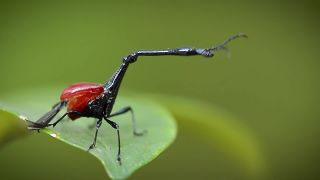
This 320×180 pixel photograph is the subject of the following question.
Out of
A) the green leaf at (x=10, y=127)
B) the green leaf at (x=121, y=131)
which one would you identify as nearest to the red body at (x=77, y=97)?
the green leaf at (x=121, y=131)

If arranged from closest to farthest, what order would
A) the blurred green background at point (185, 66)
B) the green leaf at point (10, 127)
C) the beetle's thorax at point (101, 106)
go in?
the green leaf at point (10, 127) → the beetle's thorax at point (101, 106) → the blurred green background at point (185, 66)

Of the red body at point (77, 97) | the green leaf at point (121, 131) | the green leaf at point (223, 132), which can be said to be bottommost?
the green leaf at point (223, 132)

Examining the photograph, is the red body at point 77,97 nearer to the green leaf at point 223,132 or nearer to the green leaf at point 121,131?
the green leaf at point 121,131

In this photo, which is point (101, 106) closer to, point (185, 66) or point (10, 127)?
point (10, 127)

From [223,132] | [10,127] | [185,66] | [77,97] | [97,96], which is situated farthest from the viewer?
[185,66]

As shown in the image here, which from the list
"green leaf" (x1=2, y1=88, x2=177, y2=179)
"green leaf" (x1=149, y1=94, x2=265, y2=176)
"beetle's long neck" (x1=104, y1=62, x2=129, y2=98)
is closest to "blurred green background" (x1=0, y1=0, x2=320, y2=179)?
"green leaf" (x1=149, y1=94, x2=265, y2=176)

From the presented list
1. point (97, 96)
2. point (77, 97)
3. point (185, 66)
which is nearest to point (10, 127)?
point (77, 97)
